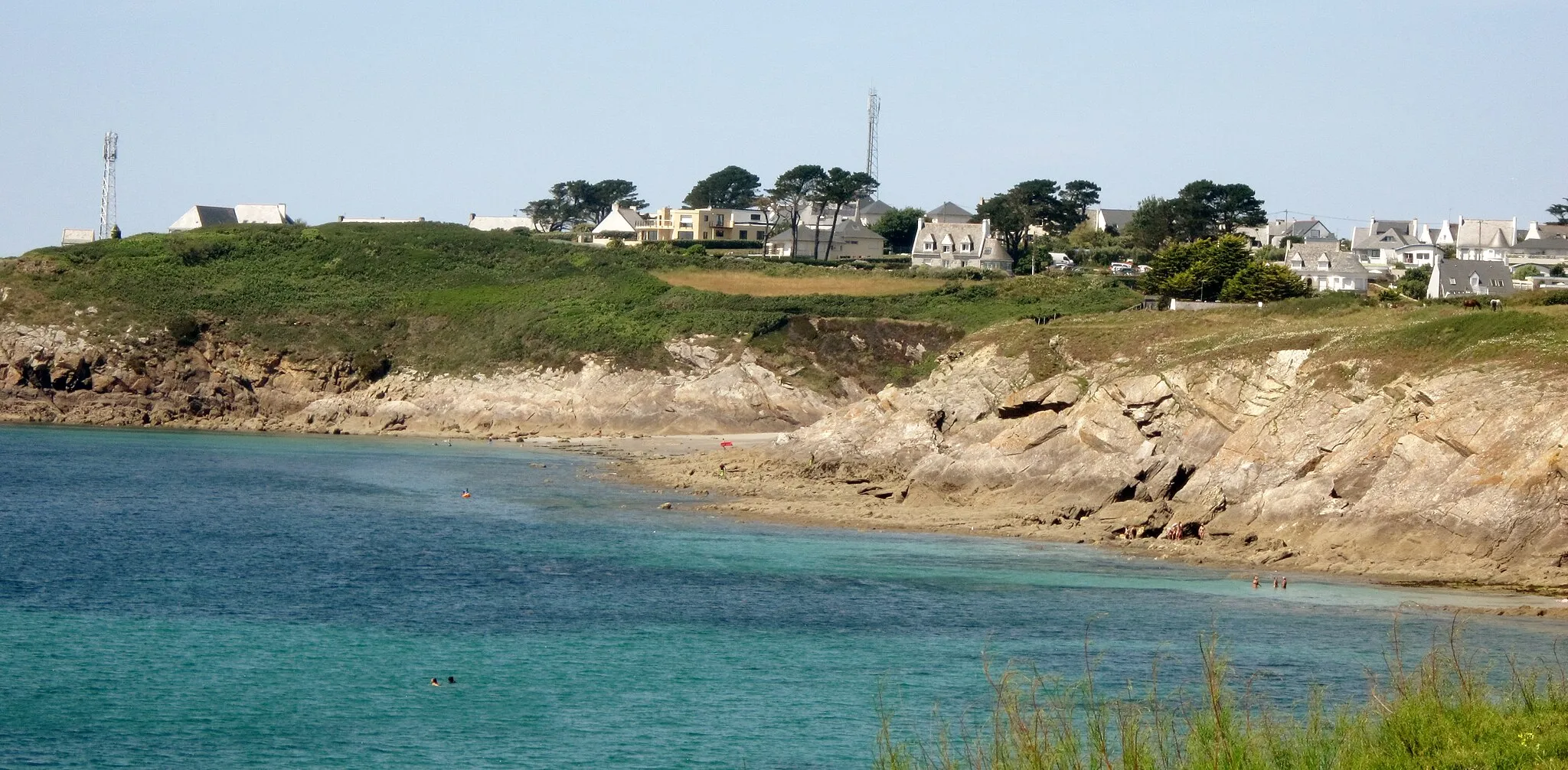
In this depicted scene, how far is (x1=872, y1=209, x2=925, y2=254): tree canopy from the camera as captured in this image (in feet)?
479

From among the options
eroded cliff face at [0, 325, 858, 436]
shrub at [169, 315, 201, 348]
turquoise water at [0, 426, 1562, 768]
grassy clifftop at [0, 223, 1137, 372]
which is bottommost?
turquoise water at [0, 426, 1562, 768]

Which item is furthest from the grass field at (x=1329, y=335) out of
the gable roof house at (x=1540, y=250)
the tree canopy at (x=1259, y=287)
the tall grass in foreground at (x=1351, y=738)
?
the gable roof house at (x=1540, y=250)

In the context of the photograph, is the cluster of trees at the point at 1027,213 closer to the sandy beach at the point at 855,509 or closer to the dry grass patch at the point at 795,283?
the dry grass patch at the point at 795,283

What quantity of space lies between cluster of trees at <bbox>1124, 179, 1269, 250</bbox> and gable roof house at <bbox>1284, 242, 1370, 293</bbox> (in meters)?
6.24

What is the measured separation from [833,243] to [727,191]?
29.6 meters

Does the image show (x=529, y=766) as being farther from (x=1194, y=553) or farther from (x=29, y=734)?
(x=1194, y=553)

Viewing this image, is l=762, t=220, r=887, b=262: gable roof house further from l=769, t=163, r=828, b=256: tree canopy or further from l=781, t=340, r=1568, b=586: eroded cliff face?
l=781, t=340, r=1568, b=586: eroded cliff face

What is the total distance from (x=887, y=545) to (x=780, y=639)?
1377 centimetres

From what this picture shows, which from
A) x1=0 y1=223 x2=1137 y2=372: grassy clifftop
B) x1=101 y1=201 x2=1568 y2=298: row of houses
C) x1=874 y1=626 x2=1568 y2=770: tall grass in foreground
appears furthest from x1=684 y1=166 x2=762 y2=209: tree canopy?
x1=874 y1=626 x2=1568 y2=770: tall grass in foreground

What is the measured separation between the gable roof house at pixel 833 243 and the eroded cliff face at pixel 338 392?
1841 inches

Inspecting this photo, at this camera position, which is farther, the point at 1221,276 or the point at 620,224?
the point at 620,224

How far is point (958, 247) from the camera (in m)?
132

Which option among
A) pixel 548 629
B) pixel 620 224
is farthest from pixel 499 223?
pixel 548 629

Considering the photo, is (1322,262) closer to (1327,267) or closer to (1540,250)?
(1327,267)
